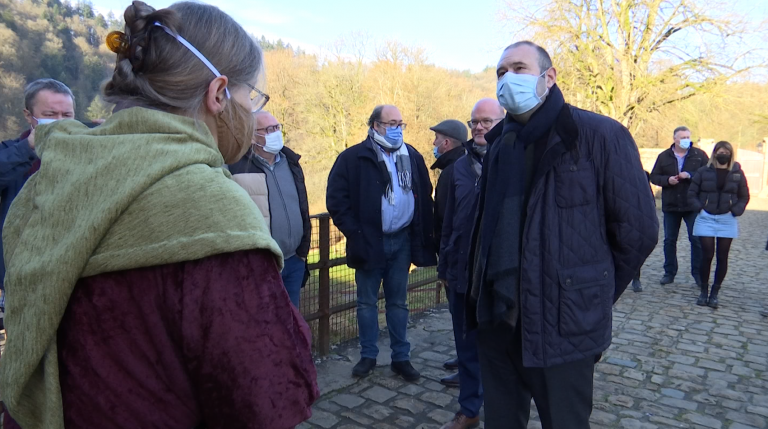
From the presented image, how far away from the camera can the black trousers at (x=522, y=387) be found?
2344 millimetres

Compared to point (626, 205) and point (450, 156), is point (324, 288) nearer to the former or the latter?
point (450, 156)

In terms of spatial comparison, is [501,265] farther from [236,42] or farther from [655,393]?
[655,393]

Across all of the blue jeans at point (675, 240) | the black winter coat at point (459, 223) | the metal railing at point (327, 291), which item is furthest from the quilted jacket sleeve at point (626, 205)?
the blue jeans at point (675, 240)

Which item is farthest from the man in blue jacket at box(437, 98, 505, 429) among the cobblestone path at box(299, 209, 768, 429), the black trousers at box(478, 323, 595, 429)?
the black trousers at box(478, 323, 595, 429)

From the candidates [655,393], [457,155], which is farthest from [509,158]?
[655,393]

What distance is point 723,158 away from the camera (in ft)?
24.1

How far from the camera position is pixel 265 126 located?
4.35 meters

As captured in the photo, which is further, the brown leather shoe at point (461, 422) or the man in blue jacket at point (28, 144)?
the man in blue jacket at point (28, 144)

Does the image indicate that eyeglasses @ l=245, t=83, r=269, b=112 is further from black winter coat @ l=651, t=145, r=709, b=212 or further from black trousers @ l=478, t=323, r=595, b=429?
black winter coat @ l=651, t=145, r=709, b=212

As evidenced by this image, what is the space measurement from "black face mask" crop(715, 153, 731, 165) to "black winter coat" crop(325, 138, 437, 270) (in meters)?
4.90

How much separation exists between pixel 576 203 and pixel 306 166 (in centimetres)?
3277

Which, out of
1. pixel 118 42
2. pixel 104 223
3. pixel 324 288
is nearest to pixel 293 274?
pixel 324 288

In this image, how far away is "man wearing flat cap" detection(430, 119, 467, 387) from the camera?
4.53 metres

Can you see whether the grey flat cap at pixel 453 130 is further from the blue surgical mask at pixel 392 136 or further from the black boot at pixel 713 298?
the black boot at pixel 713 298
